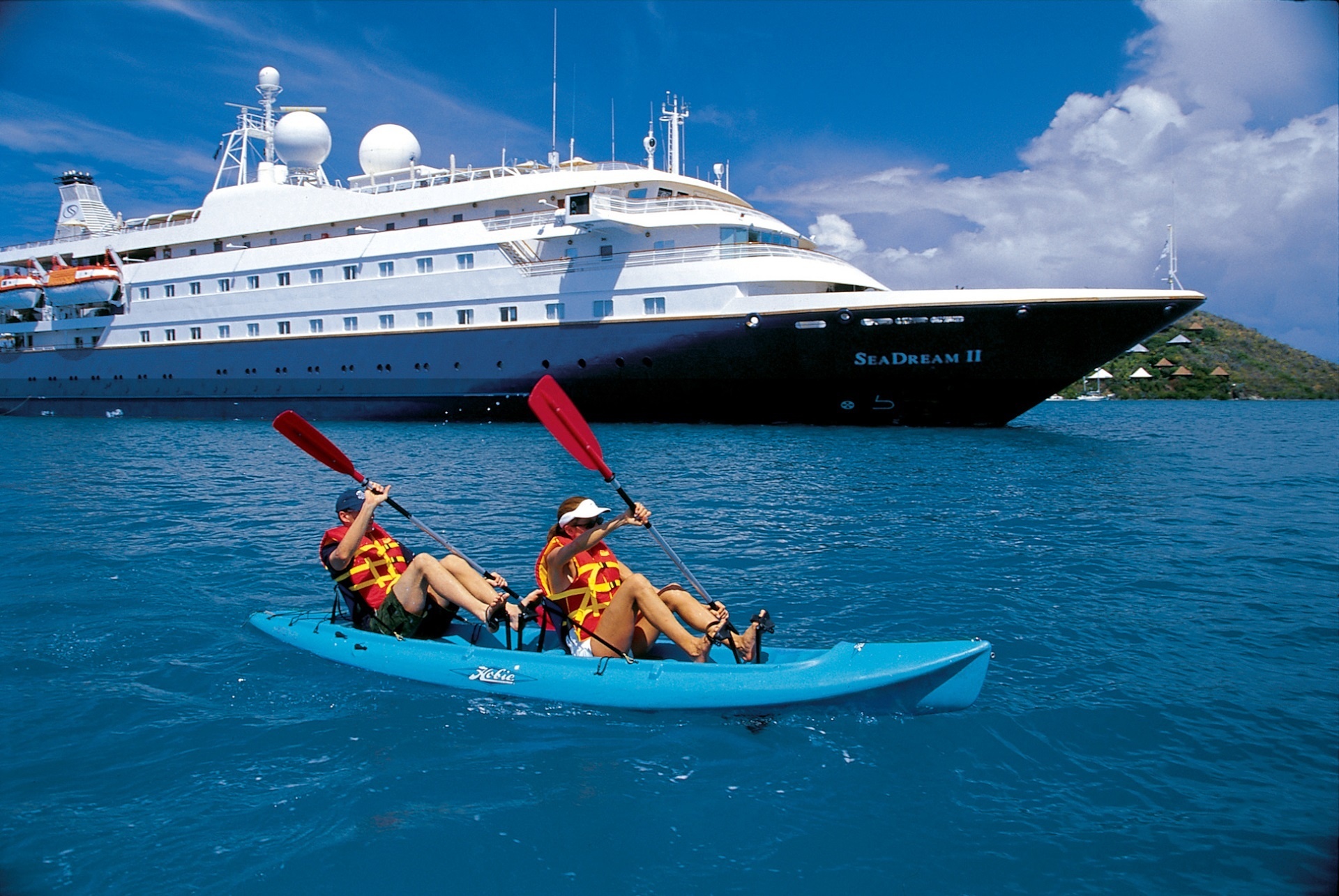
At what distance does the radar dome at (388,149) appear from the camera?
3391cm

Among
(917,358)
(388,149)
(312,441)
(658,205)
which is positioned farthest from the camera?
(388,149)

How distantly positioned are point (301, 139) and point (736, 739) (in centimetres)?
3750

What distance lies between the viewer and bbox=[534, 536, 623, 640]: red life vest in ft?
17.9

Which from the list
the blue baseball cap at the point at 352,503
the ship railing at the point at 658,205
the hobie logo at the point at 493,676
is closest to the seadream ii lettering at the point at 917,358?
the ship railing at the point at 658,205

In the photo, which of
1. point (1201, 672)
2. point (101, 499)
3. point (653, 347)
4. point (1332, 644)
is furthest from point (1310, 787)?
→ point (653, 347)

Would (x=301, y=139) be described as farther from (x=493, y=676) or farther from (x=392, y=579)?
(x=493, y=676)

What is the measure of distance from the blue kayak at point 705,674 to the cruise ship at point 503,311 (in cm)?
1854

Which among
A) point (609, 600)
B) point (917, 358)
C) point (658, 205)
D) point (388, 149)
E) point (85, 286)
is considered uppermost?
point (388, 149)

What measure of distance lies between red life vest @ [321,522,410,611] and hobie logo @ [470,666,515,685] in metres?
1.11

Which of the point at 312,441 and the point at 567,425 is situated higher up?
the point at 567,425

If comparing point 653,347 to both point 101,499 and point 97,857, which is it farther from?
point 97,857

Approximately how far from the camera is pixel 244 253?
32000 millimetres

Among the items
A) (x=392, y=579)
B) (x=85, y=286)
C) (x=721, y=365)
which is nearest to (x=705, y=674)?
(x=392, y=579)

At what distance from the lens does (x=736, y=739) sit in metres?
4.82
